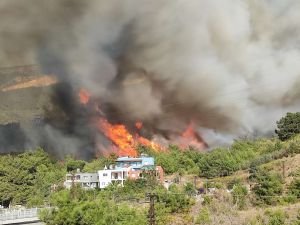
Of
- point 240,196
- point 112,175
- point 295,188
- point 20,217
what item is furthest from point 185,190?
point 112,175

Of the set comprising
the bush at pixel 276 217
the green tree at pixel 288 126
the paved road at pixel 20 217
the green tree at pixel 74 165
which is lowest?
the bush at pixel 276 217

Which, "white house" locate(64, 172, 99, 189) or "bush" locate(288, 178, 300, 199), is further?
"white house" locate(64, 172, 99, 189)

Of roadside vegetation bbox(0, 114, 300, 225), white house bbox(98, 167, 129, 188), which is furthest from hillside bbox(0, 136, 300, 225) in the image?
white house bbox(98, 167, 129, 188)

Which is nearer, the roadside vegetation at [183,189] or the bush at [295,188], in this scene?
the roadside vegetation at [183,189]

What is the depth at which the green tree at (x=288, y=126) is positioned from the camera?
42.9m

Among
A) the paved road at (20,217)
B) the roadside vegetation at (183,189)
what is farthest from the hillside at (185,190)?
the paved road at (20,217)

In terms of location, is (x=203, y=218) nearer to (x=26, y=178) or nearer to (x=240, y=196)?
(x=240, y=196)

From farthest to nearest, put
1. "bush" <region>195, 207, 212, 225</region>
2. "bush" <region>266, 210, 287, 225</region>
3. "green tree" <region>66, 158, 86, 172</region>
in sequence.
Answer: "green tree" <region>66, 158, 86, 172</region>
"bush" <region>195, 207, 212, 225</region>
"bush" <region>266, 210, 287, 225</region>

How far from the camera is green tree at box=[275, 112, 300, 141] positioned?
4291 centimetres

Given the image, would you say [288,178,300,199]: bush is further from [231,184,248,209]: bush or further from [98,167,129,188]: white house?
[98,167,129,188]: white house

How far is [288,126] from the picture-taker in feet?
143

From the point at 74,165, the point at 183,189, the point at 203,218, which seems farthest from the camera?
the point at 74,165

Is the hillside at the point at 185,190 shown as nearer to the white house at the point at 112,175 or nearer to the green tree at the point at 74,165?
the green tree at the point at 74,165

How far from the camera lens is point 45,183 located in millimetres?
42500
